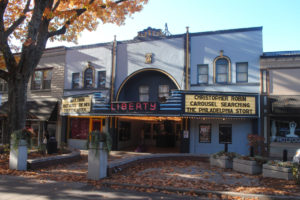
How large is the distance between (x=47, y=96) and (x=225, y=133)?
1464cm

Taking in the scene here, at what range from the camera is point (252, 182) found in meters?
9.01

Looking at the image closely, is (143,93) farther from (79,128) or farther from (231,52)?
(231,52)

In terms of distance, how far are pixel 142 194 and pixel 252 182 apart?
13.4 feet

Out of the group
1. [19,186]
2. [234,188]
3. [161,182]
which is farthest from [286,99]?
[19,186]

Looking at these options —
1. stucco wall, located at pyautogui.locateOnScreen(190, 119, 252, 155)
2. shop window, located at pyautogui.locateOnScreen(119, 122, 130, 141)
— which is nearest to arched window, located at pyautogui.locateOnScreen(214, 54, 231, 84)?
stucco wall, located at pyautogui.locateOnScreen(190, 119, 252, 155)

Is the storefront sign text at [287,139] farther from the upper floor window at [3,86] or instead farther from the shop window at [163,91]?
the upper floor window at [3,86]

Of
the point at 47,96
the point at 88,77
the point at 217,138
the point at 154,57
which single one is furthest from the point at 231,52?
the point at 47,96

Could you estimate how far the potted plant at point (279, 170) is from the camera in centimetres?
906

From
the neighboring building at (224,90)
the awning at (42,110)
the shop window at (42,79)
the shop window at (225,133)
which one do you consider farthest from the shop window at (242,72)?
the shop window at (42,79)

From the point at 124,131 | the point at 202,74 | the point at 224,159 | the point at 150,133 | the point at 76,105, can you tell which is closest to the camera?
the point at 224,159

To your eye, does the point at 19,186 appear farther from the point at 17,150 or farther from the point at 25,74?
the point at 25,74

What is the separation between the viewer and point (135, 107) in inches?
646

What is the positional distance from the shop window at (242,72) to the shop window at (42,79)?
50.1 feet

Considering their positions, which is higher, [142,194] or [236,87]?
[236,87]
